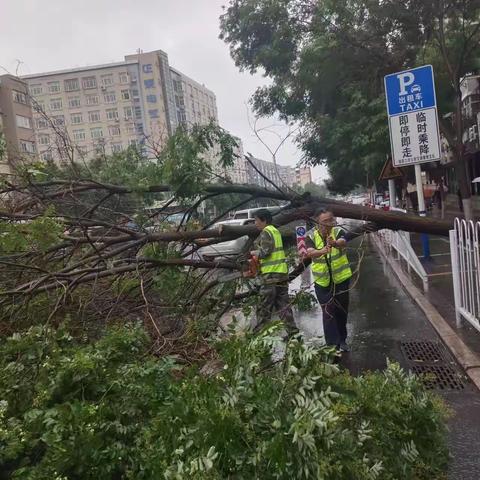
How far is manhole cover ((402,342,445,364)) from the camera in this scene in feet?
17.0

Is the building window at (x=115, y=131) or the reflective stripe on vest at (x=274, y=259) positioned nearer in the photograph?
the reflective stripe on vest at (x=274, y=259)

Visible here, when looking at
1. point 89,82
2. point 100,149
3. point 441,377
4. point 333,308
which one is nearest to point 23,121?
point 89,82

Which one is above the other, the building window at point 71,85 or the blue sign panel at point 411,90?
the building window at point 71,85

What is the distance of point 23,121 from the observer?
45.5 meters

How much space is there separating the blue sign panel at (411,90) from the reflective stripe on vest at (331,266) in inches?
134

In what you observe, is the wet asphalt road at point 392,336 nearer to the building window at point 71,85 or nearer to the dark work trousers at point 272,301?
the dark work trousers at point 272,301

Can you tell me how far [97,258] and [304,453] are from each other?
3.40 m

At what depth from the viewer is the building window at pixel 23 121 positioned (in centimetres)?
4459

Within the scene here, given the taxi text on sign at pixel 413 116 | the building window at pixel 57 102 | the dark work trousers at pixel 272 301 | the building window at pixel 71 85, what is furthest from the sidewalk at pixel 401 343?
the building window at pixel 71 85

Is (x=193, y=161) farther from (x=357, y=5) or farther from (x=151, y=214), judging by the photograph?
(x=357, y=5)

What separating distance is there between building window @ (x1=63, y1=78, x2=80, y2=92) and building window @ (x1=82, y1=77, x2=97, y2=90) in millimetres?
1043

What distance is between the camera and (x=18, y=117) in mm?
44531

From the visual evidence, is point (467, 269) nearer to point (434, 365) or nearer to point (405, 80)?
point (434, 365)

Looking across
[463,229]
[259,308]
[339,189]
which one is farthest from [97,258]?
[339,189]
